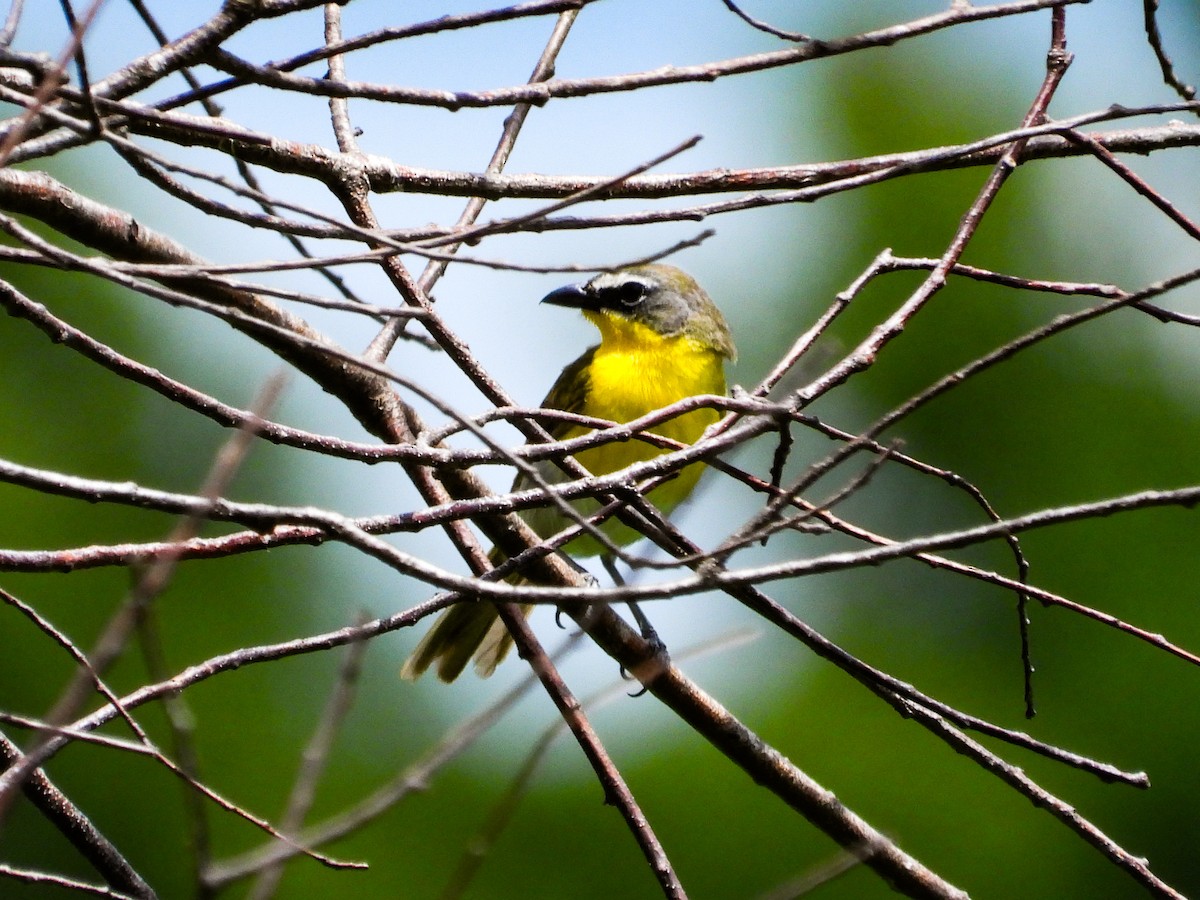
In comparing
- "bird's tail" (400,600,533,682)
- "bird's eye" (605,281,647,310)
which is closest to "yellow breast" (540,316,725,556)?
"bird's eye" (605,281,647,310)

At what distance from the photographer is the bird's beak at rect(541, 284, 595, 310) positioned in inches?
233

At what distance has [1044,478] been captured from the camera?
1269 cm

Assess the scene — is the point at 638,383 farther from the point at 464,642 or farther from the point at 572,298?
the point at 464,642

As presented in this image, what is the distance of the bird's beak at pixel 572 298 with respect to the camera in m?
5.92

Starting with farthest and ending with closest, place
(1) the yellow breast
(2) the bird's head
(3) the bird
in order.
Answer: (2) the bird's head, (1) the yellow breast, (3) the bird

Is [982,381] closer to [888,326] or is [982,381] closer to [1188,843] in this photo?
[1188,843]

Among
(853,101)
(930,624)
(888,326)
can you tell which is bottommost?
(930,624)

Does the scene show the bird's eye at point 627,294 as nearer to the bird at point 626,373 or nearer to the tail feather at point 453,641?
the bird at point 626,373

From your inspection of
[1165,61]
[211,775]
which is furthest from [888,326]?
[211,775]

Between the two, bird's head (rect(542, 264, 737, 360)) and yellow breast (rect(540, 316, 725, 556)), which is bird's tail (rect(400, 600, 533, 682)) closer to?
yellow breast (rect(540, 316, 725, 556))

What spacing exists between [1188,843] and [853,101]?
Result: 7572 millimetres

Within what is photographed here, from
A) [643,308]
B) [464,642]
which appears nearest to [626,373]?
[643,308]

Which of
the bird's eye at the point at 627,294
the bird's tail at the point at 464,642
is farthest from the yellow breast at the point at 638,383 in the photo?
the bird's tail at the point at 464,642

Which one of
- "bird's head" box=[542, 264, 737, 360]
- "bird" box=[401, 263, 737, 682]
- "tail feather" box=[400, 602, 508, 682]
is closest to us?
"tail feather" box=[400, 602, 508, 682]
